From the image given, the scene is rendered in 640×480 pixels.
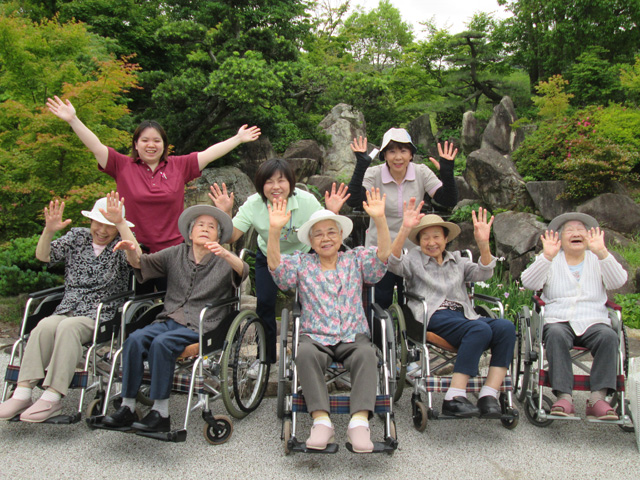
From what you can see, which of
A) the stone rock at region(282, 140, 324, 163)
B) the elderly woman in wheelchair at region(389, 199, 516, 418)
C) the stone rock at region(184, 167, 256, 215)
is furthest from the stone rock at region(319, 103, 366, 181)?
the elderly woman in wheelchair at region(389, 199, 516, 418)

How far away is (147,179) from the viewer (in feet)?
10.3

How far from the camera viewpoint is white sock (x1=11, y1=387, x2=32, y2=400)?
2.56 meters

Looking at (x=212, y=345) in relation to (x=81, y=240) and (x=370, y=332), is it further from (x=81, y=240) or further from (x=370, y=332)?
(x=81, y=240)

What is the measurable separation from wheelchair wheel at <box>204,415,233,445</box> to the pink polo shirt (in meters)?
1.19

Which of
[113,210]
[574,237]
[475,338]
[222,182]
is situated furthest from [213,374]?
[222,182]

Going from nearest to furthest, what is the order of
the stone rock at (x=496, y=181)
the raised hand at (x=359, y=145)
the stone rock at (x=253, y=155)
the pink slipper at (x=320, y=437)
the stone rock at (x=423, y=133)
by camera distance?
1. the pink slipper at (x=320, y=437)
2. the raised hand at (x=359, y=145)
3. the stone rock at (x=496, y=181)
4. the stone rock at (x=253, y=155)
5. the stone rock at (x=423, y=133)

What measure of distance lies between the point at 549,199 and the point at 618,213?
84 cm

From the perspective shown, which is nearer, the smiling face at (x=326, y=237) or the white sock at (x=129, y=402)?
the white sock at (x=129, y=402)

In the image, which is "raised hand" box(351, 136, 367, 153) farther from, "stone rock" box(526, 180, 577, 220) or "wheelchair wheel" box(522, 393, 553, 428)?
"stone rock" box(526, 180, 577, 220)

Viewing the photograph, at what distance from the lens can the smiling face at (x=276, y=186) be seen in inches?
A: 118

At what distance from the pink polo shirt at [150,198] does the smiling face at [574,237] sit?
256 centimetres

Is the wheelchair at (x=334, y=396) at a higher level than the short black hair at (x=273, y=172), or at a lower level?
lower

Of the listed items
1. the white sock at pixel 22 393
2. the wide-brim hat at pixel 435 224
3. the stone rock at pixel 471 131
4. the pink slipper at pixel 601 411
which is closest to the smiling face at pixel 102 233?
the white sock at pixel 22 393

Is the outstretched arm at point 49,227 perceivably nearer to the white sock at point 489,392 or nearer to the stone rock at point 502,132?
the white sock at point 489,392
